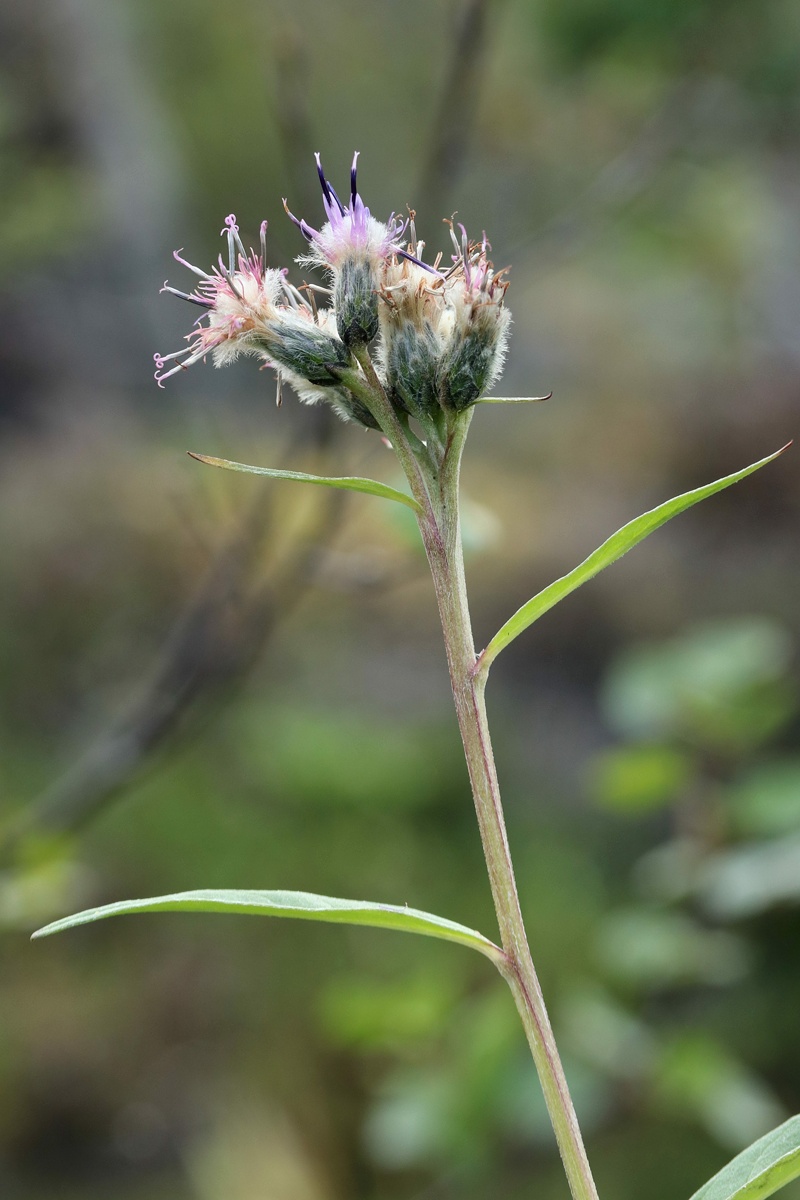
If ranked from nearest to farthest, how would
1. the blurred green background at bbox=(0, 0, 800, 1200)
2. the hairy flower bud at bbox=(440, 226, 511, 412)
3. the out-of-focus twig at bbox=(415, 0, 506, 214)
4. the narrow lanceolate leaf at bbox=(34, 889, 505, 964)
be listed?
the narrow lanceolate leaf at bbox=(34, 889, 505, 964) → the hairy flower bud at bbox=(440, 226, 511, 412) → the out-of-focus twig at bbox=(415, 0, 506, 214) → the blurred green background at bbox=(0, 0, 800, 1200)

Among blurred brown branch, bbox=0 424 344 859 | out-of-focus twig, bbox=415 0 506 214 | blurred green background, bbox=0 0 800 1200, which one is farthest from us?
blurred green background, bbox=0 0 800 1200

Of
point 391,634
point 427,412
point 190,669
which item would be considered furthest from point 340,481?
point 391,634

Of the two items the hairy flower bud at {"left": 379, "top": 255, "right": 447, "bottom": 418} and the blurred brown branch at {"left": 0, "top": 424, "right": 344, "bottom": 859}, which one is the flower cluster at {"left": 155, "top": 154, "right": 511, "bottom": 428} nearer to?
the hairy flower bud at {"left": 379, "top": 255, "right": 447, "bottom": 418}

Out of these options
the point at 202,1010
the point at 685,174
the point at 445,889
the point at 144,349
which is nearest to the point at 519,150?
the point at 685,174

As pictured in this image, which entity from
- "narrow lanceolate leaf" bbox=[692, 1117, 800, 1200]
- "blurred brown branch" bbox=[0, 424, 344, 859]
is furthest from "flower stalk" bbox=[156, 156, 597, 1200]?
"blurred brown branch" bbox=[0, 424, 344, 859]

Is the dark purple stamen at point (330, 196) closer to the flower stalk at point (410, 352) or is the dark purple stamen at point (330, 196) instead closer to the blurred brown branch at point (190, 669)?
the flower stalk at point (410, 352)

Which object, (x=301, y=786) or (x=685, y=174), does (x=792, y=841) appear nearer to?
A: (x=301, y=786)
